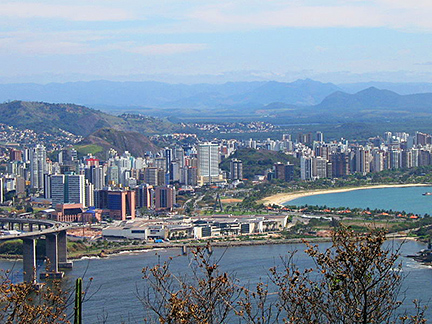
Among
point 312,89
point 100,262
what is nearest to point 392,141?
point 100,262

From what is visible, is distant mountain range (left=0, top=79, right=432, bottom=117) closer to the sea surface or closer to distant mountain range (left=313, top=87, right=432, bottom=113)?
distant mountain range (left=313, top=87, right=432, bottom=113)

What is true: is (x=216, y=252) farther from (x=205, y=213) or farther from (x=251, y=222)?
(x=205, y=213)

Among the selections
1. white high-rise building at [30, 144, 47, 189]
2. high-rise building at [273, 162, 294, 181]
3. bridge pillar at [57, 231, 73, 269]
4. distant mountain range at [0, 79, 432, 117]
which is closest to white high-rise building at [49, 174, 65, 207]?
white high-rise building at [30, 144, 47, 189]

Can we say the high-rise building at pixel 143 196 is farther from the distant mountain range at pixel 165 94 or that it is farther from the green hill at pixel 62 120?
the distant mountain range at pixel 165 94

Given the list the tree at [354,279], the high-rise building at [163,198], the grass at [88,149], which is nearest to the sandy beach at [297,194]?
the high-rise building at [163,198]

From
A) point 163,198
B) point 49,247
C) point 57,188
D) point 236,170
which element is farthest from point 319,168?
point 49,247

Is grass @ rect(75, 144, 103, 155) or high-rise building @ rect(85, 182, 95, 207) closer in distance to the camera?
high-rise building @ rect(85, 182, 95, 207)

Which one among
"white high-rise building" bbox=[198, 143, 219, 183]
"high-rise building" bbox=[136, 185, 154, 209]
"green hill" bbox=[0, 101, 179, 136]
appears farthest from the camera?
"green hill" bbox=[0, 101, 179, 136]
